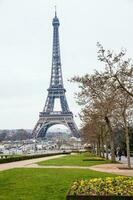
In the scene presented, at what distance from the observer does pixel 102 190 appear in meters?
11.8

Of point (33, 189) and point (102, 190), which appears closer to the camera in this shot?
point (102, 190)

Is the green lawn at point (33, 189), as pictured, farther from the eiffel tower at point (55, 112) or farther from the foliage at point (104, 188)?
the eiffel tower at point (55, 112)

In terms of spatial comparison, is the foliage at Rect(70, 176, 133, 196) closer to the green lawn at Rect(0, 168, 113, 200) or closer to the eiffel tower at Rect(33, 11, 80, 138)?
the green lawn at Rect(0, 168, 113, 200)

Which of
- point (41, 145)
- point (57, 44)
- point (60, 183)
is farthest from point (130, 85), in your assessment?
point (41, 145)

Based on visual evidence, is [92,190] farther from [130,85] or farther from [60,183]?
[130,85]

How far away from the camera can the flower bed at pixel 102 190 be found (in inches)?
443

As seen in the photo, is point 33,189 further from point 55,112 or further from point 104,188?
point 55,112

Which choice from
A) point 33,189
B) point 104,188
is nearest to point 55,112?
point 33,189

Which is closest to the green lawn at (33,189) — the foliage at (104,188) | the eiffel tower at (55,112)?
the foliage at (104,188)

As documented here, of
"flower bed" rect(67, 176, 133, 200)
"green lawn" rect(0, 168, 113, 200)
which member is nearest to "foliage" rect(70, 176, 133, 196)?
"flower bed" rect(67, 176, 133, 200)

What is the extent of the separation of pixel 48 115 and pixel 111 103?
108501mm

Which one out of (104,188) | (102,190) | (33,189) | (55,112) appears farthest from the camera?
(55,112)

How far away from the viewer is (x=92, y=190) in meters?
11.9

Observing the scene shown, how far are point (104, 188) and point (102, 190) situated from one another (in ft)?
0.58
